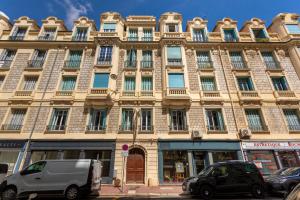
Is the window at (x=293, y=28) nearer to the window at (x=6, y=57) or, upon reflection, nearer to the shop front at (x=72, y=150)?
the shop front at (x=72, y=150)

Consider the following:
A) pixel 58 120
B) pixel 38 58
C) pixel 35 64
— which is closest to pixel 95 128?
pixel 58 120

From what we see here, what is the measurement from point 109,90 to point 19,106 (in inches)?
309

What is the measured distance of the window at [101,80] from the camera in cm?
1557

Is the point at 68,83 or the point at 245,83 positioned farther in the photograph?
the point at 245,83

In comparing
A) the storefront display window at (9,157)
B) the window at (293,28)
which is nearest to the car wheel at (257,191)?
the storefront display window at (9,157)

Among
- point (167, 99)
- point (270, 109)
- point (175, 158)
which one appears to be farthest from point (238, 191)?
point (270, 109)

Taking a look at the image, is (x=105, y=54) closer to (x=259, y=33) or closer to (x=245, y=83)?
(x=245, y=83)

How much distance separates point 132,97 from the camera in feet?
50.3

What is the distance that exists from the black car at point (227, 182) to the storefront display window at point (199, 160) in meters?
4.71

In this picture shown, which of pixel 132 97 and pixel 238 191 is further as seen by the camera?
pixel 132 97

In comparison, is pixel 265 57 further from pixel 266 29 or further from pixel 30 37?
pixel 30 37

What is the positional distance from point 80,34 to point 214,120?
54.6 feet

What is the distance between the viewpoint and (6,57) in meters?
17.4

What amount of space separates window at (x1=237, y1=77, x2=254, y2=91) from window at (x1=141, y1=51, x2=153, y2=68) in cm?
884
